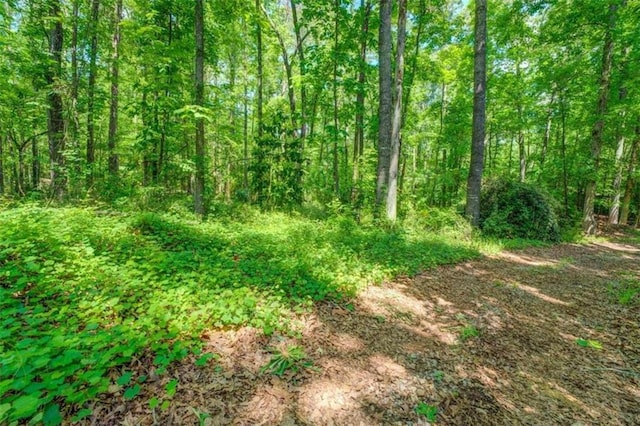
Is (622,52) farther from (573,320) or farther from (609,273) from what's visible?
(573,320)

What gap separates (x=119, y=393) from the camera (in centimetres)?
201

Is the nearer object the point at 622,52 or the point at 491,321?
the point at 491,321

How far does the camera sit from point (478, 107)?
8.09 meters

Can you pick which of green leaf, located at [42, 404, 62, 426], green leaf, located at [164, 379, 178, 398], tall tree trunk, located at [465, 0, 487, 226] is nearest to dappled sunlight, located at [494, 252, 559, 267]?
tall tree trunk, located at [465, 0, 487, 226]

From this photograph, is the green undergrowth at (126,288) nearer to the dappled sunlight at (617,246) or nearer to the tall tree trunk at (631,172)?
the dappled sunlight at (617,246)

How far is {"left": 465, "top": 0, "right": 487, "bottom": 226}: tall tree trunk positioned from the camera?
25.6ft

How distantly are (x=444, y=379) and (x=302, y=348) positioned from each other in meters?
1.39

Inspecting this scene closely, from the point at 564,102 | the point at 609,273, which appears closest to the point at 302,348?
the point at 609,273

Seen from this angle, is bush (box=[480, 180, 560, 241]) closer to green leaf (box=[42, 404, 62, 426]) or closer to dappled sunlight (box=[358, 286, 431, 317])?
dappled sunlight (box=[358, 286, 431, 317])

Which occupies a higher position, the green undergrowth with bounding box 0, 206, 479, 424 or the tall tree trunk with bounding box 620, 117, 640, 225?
the tall tree trunk with bounding box 620, 117, 640, 225

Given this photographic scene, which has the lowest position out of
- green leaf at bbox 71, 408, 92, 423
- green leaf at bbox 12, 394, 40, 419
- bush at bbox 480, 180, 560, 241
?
green leaf at bbox 71, 408, 92, 423

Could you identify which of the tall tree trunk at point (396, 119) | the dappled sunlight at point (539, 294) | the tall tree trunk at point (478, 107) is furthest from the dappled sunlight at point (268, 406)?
the tall tree trunk at point (478, 107)

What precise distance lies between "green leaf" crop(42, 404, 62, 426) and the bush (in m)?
9.89

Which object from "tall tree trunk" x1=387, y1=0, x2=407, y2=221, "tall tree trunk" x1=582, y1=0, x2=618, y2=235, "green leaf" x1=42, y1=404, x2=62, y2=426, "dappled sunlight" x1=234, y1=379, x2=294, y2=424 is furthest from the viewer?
"tall tree trunk" x1=582, y1=0, x2=618, y2=235
